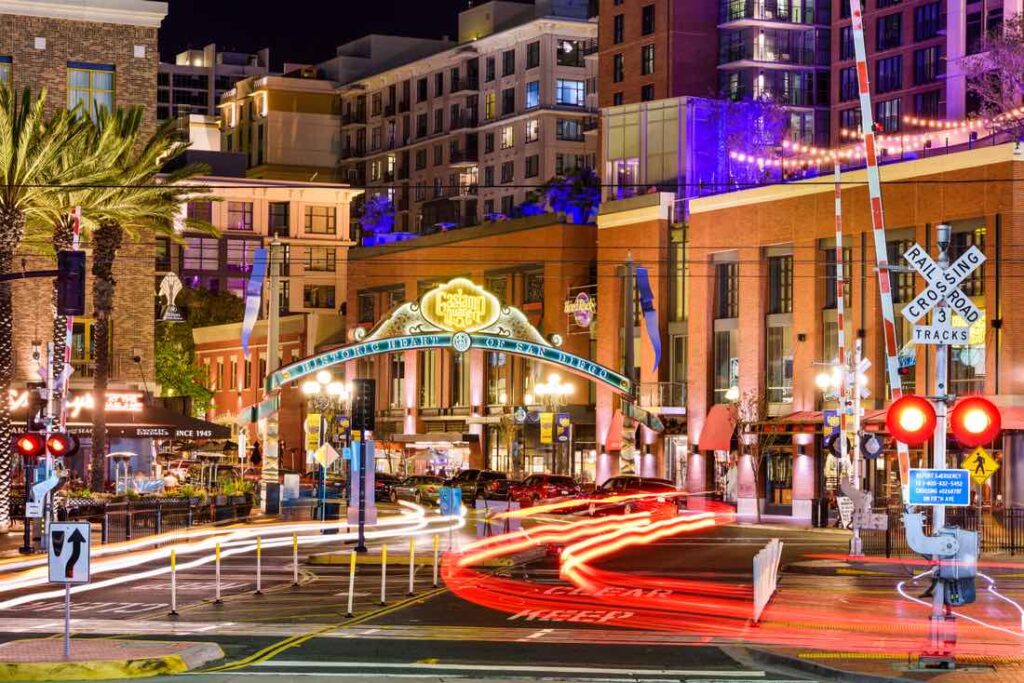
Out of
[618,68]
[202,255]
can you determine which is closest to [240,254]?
[202,255]

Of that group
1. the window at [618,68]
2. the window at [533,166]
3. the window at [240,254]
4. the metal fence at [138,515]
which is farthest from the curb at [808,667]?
the window at [533,166]

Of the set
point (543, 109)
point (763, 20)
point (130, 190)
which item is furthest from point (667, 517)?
point (543, 109)

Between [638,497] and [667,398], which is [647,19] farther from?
[638,497]

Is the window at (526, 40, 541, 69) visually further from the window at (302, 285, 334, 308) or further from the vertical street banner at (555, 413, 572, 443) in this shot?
the vertical street banner at (555, 413, 572, 443)

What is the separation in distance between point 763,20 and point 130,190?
212ft

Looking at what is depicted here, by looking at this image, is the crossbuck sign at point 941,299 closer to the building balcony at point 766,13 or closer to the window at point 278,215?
the building balcony at point 766,13

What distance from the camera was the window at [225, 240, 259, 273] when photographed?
135375 mm

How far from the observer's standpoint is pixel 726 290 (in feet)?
265

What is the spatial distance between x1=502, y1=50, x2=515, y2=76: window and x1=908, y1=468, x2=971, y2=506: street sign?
126m

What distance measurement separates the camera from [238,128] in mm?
165875

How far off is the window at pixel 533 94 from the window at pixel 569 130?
2.42 m

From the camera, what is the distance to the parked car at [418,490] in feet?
242

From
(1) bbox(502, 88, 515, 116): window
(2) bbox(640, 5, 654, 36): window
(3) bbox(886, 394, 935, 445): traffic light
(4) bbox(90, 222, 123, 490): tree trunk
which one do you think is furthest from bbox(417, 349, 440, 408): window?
(3) bbox(886, 394, 935, 445): traffic light

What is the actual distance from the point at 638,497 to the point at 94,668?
147 feet
